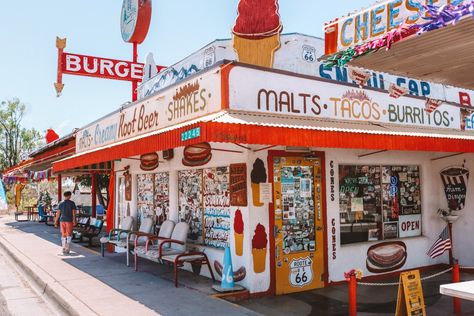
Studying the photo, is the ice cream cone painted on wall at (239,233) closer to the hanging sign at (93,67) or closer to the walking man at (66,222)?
the walking man at (66,222)

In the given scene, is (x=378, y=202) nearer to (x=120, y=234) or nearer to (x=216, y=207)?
(x=216, y=207)

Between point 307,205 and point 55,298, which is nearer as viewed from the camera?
point 55,298

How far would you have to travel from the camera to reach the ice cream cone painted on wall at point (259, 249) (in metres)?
7.68

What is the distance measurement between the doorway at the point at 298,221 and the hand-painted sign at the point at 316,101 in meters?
0.95

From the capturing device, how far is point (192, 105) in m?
8.86

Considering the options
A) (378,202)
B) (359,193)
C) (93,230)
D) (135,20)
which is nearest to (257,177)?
(359,193)

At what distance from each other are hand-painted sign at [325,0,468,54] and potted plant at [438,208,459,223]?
6.70 meters

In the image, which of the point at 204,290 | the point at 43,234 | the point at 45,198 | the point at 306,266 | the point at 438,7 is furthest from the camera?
the point at 45,198

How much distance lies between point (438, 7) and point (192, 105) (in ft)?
18.2

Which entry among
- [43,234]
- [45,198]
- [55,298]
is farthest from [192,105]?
[45,198]

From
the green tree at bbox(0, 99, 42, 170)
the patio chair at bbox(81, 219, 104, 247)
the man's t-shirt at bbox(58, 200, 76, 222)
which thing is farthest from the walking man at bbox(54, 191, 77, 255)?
the green tree at bbox(0, 99, 42, 170)

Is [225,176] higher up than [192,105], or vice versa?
[192,105]

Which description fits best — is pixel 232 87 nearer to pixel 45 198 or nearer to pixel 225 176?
pixel 225 176

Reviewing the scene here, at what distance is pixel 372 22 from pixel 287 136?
242 centimetres
